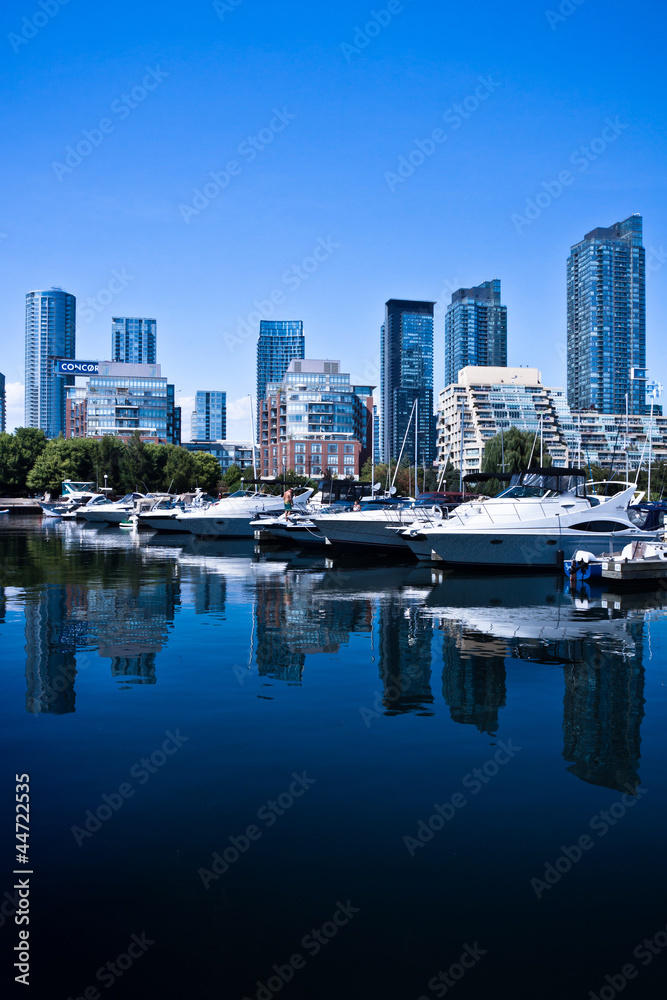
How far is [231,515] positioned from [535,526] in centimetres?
2081

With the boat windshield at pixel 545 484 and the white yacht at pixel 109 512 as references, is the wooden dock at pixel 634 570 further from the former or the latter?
the white yacht at pixel 109 512

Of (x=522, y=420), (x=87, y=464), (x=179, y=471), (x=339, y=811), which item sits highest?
(x=522, y=420)

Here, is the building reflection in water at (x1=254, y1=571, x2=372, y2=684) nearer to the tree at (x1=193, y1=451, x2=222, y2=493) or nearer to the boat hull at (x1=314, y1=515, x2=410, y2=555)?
the boat hull at (x1=314, y1=515, x2=410, y2=555)

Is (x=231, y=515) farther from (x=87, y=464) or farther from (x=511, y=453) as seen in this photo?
(x=87, y=464)

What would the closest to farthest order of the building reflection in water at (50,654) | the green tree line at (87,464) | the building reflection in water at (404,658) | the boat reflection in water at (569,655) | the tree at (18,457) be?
the boat reflection in water at (569,655), the building reflection in water at (50,654), the building reflection in water at (404,658), the green tree line at (87,464), the tree at (18,457)

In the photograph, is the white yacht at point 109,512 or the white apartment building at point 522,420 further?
the white apartment building at point 522,420

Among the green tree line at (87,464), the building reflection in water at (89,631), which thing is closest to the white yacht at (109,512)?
the building reflection in water at (89,631)

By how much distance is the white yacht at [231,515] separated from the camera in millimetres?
44500

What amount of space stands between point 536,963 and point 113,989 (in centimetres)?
298

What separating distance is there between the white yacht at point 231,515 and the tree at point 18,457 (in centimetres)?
7177

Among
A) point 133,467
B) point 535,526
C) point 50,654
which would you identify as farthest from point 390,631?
point 133,467

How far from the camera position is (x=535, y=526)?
93.6ft

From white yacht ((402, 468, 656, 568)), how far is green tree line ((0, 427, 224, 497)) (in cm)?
7852

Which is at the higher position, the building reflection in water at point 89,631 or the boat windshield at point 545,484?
the boat windshield at point 545,484
